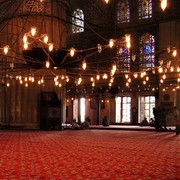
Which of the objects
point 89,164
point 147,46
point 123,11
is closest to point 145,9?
point 123,11

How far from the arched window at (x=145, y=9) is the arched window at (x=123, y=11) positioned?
88 centimetres

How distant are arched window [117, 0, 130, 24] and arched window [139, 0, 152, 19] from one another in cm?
88

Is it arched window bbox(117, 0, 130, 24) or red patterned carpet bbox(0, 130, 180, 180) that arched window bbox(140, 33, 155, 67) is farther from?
red patterned carpet bbox(0, 130, 180, 180)

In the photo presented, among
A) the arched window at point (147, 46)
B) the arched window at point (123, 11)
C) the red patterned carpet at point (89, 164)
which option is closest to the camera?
the red patterned carpet at point (89, 164)

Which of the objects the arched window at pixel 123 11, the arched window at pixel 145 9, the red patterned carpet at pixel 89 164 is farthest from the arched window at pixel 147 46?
the red patterned carpet at pixel 89 164

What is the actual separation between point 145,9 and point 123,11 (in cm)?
155

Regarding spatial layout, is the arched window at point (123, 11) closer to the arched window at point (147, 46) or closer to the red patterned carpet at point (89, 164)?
the arched window at point (147, 46)

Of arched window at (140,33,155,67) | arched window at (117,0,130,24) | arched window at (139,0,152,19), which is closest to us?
arched window at (140,33,155,67)

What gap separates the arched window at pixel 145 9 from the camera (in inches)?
816

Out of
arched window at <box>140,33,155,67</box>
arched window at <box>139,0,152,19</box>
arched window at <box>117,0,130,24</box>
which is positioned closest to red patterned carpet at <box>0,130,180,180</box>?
arched window at <box>140,33,155,67</box>

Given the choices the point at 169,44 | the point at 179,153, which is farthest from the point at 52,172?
the point at 169,44

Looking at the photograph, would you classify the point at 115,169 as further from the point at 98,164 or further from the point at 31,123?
the point at 31,123

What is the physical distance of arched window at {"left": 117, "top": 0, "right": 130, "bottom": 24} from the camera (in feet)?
71.1

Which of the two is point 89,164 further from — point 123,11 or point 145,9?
point 123,11
